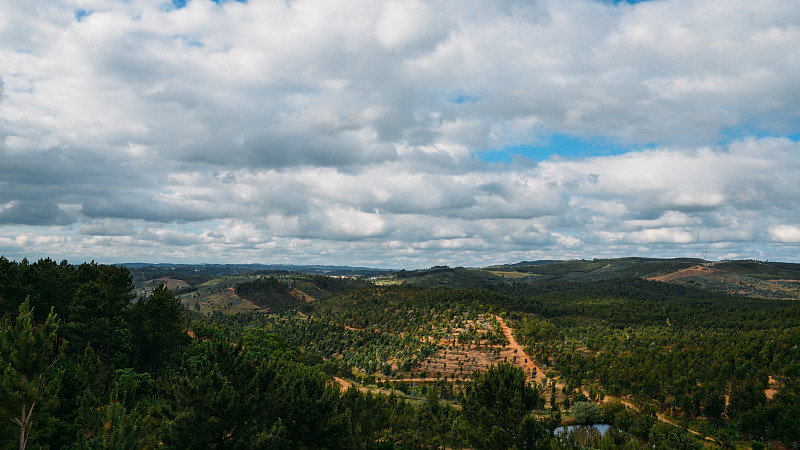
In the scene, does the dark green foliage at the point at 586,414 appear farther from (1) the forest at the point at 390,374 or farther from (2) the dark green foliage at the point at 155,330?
(2) the dark green foliage at the point at 155,330

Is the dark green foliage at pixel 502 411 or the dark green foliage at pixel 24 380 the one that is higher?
the dark green foliage at pixel 24 380

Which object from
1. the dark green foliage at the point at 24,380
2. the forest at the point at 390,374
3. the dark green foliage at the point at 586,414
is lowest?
the dark green foliage at the point at 586,414

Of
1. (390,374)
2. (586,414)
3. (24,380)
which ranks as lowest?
(390,374)

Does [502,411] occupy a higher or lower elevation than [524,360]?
higher

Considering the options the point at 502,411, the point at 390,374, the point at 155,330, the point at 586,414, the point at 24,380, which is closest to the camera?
the point at 24,380

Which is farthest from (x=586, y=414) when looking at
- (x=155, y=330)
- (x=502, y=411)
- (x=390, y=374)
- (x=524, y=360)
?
(x=155, y=330)

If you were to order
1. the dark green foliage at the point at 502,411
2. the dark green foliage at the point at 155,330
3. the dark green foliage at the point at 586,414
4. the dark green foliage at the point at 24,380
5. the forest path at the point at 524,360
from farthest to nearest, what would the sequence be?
the forest path at the point at 524,360
the dark green foliage at the point at 586,414
the dark green foliage at the point at 155,330
the dark green foliage at the point at 502,411
the dark green foliage at the point at 24,380

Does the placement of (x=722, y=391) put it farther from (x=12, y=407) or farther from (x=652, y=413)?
(x=12, y=407)

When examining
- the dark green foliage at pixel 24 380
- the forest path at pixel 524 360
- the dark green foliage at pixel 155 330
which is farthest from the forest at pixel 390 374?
the forest path at pixel 524 360

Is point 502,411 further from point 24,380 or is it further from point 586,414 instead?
point 586,414

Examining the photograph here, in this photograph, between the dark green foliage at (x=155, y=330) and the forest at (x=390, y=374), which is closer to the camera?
the forest at (x=390, y=374)

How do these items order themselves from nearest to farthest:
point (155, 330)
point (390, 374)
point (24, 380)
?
point (24, 380), point (155, 330), point (390, 374)
